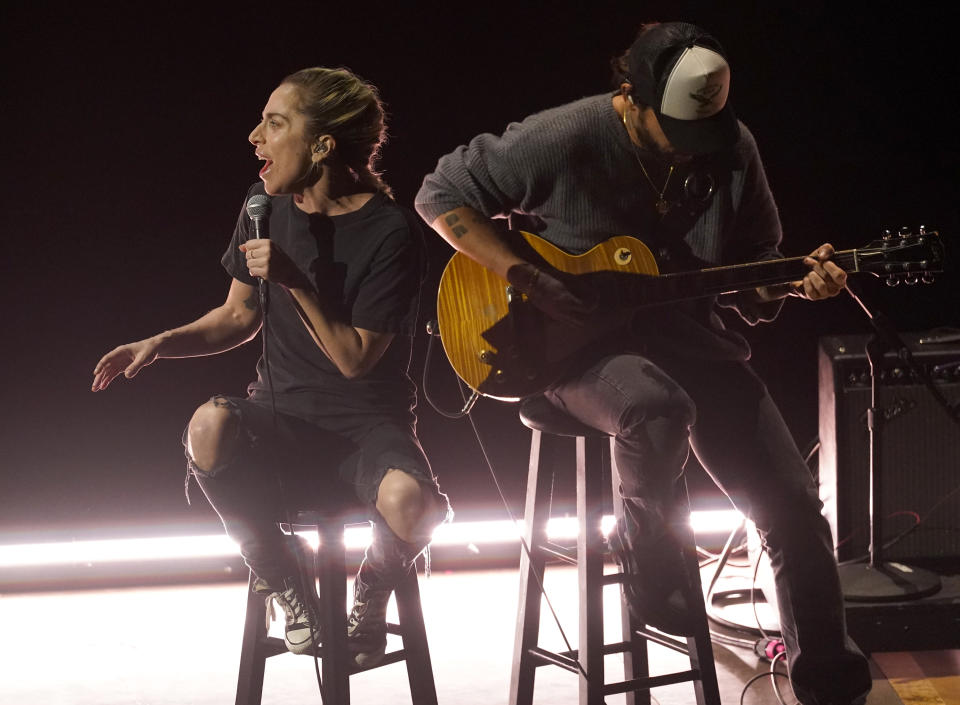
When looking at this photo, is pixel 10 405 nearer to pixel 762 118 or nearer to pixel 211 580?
pixel 211 580

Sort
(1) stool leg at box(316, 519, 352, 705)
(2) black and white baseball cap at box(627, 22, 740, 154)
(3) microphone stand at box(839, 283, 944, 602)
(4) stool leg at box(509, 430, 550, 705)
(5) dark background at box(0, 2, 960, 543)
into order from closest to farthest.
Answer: (1) stool leg at box(316, 519, 352, 705)
(2) black and white baseball cap at box(627, 22, 740, 154)
(4) stool leg at box(509, 430, 550, 705)
(3) microphone stand at box(839, 283, 944, 602)
(5) dark background at box(0, 2, 960, 543)

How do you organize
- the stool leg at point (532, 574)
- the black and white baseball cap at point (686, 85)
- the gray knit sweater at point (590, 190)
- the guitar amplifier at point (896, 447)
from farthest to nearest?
the guitar amplifier at point (896, 447) < the stool leg at point (532, 574) < the gray knit sweater at point (590, 190) < the black and white baseball cap at point (686, 85)

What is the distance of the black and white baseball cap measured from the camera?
2633mm

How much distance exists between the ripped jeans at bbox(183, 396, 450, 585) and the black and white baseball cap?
94 centimetres

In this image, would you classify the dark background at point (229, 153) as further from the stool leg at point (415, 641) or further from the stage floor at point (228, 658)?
the stool leg at point (415, 641)

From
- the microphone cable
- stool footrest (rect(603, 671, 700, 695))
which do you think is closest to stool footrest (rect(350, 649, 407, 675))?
the microphone cable

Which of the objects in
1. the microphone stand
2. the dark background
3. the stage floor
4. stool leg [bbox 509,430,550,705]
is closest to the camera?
stool leg [bbox 509,430,550,705]

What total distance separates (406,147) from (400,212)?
180cm

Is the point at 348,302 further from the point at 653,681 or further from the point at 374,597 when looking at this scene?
the point at 653,681

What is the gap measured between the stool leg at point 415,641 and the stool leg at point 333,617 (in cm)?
17

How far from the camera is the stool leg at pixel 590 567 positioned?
271 cm

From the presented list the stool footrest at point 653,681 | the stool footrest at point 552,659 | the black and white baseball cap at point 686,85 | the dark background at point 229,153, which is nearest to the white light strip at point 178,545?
the dark background at point 229,153

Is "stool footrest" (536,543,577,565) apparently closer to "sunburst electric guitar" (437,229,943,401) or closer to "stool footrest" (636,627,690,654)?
"stool footrest" (636,627,690,654)

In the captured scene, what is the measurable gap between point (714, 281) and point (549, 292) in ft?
1.27
